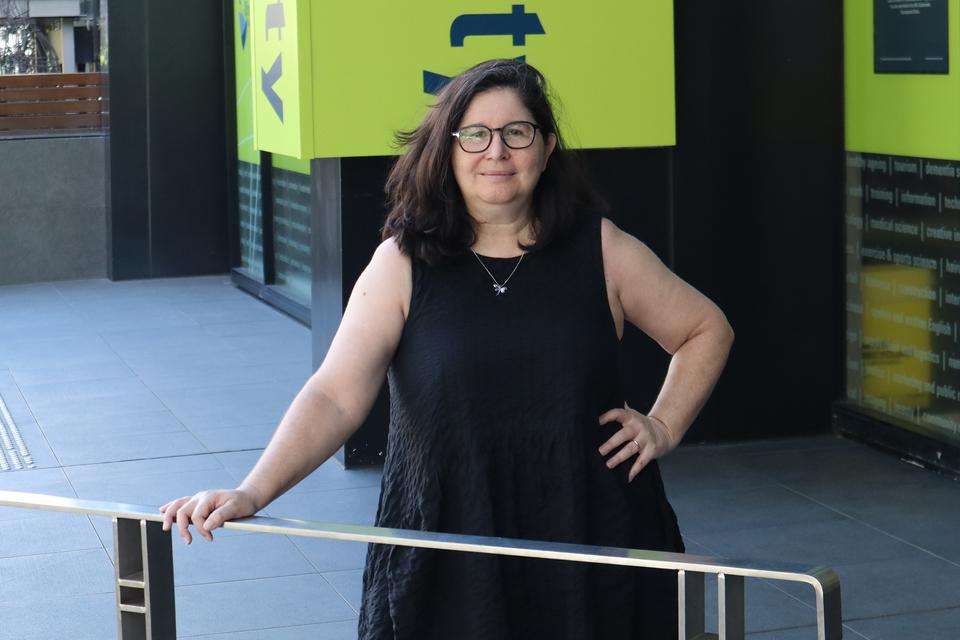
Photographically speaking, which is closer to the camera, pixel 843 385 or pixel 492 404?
pixel 492 404

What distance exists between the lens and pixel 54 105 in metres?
14.0

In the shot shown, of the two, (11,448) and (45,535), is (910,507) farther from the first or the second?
(11,448)

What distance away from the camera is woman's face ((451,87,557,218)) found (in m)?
2.63

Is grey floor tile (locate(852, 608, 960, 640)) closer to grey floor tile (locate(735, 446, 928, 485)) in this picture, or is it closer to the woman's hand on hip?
grey floor tile (locate(735, 446, 928, 485))

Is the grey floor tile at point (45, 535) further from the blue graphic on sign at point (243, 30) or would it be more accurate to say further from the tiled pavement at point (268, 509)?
the blue graphic on sign at point (243, 30)

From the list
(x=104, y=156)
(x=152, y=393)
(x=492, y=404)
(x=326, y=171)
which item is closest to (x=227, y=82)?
(x=104, y=156)

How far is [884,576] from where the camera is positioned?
515cm

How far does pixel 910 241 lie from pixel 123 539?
512cm

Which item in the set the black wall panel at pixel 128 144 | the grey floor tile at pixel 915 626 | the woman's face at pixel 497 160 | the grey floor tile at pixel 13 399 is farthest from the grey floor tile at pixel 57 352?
the woman's face at pixel 497 160

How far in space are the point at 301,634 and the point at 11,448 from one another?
323cm

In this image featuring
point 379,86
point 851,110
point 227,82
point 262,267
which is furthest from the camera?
point 227,82

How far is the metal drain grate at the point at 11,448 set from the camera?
7.01 metres

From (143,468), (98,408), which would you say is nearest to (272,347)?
(98,408)

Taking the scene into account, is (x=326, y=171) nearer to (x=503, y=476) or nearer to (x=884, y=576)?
(x=884, y=576)
